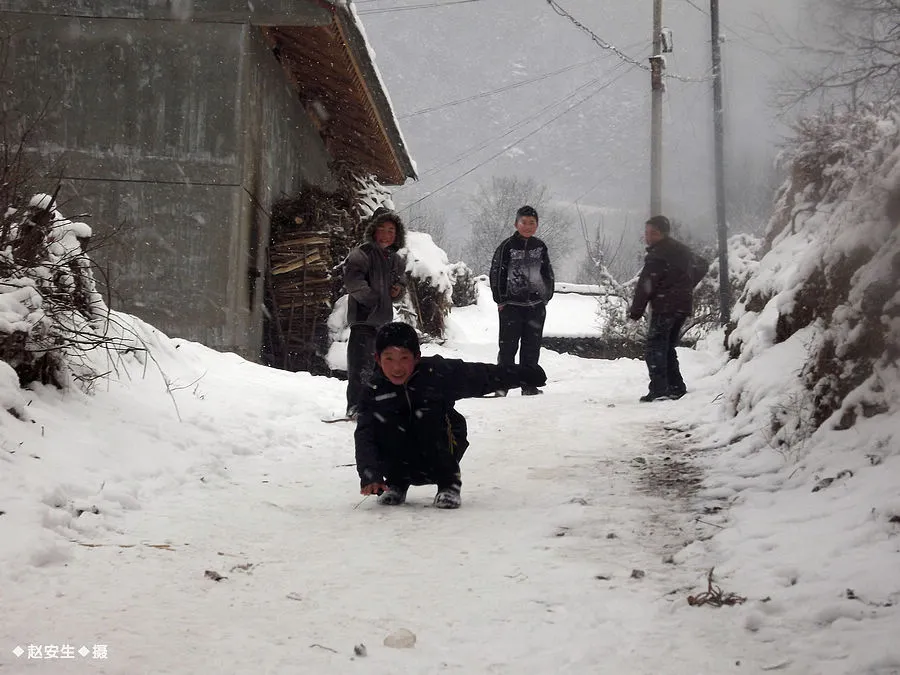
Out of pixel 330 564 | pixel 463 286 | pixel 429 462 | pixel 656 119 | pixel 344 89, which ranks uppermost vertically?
pixel 656 119

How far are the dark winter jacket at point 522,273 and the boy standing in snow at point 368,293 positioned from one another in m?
1.91

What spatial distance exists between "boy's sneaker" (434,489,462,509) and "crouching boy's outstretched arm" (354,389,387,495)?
0.93ft

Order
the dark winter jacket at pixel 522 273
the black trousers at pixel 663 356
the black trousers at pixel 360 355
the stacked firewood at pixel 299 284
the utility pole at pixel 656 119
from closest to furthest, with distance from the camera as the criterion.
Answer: the black trousers at pixel 360 355
the black trousers at pixel 663 356
the dark winter jacket at pixel 522 273
the stacked firewood at pixel 299 284
the utility pole at pixel 656 119

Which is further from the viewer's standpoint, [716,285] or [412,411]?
[716,285]

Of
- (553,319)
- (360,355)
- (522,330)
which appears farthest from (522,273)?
(553,319)

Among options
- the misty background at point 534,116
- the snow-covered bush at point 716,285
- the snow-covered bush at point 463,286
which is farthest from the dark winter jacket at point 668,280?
the misty background at point 534,116

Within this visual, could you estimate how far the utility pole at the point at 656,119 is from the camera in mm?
17797

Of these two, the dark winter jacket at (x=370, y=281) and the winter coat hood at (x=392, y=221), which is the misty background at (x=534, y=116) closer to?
the winter coat hood at (x=392, y=221)

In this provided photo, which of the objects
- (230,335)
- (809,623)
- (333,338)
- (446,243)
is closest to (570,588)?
(809,623)

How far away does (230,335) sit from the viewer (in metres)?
10.1

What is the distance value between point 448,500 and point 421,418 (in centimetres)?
45

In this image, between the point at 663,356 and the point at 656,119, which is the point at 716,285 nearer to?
the point at 656,119

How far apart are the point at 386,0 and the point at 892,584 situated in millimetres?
153885

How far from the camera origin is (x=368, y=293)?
6.87 metres
